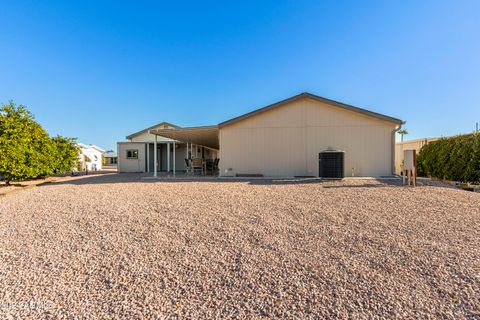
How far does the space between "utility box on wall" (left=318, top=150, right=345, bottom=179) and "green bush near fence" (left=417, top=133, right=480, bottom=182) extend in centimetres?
441

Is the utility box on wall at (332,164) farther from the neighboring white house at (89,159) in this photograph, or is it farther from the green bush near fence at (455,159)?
the neighboring white house at (89,159)

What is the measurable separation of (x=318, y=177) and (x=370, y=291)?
7.89m

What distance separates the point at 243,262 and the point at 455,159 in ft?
34.7

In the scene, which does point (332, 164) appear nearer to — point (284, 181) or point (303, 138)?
point (303, 138)

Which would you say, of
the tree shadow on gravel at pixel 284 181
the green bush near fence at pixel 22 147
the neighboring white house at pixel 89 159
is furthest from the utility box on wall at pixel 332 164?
the neighboring white house at pixel 89 159

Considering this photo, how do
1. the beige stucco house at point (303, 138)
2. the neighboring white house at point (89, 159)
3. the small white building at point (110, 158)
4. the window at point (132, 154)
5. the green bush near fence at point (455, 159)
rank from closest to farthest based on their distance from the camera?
the green bush near fence at point (455, 159) < the beige stucco house at point (303, 138) < the window at point (132, 154) < the neighboring white house at point (89, 159) < the small white building at point (110, 158)

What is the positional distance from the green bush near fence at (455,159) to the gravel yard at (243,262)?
4951mm

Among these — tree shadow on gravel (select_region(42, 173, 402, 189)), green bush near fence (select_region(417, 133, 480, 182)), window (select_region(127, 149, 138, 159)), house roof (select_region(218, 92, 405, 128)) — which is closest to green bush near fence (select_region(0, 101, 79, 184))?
tree shadow on gravel (select_region(42, 173, 402, 189))

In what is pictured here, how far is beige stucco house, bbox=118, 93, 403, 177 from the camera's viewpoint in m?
9.16

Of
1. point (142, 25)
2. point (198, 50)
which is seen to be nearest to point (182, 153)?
point (198, 50)

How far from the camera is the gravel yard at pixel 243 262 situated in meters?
1.70

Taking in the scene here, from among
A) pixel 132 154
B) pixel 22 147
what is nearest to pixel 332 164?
pixel 22 147

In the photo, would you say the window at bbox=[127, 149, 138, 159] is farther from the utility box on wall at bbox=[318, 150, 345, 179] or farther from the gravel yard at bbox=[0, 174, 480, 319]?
the utility box on wall at bbox=[318, 150, 345, 179]

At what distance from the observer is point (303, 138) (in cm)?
962
